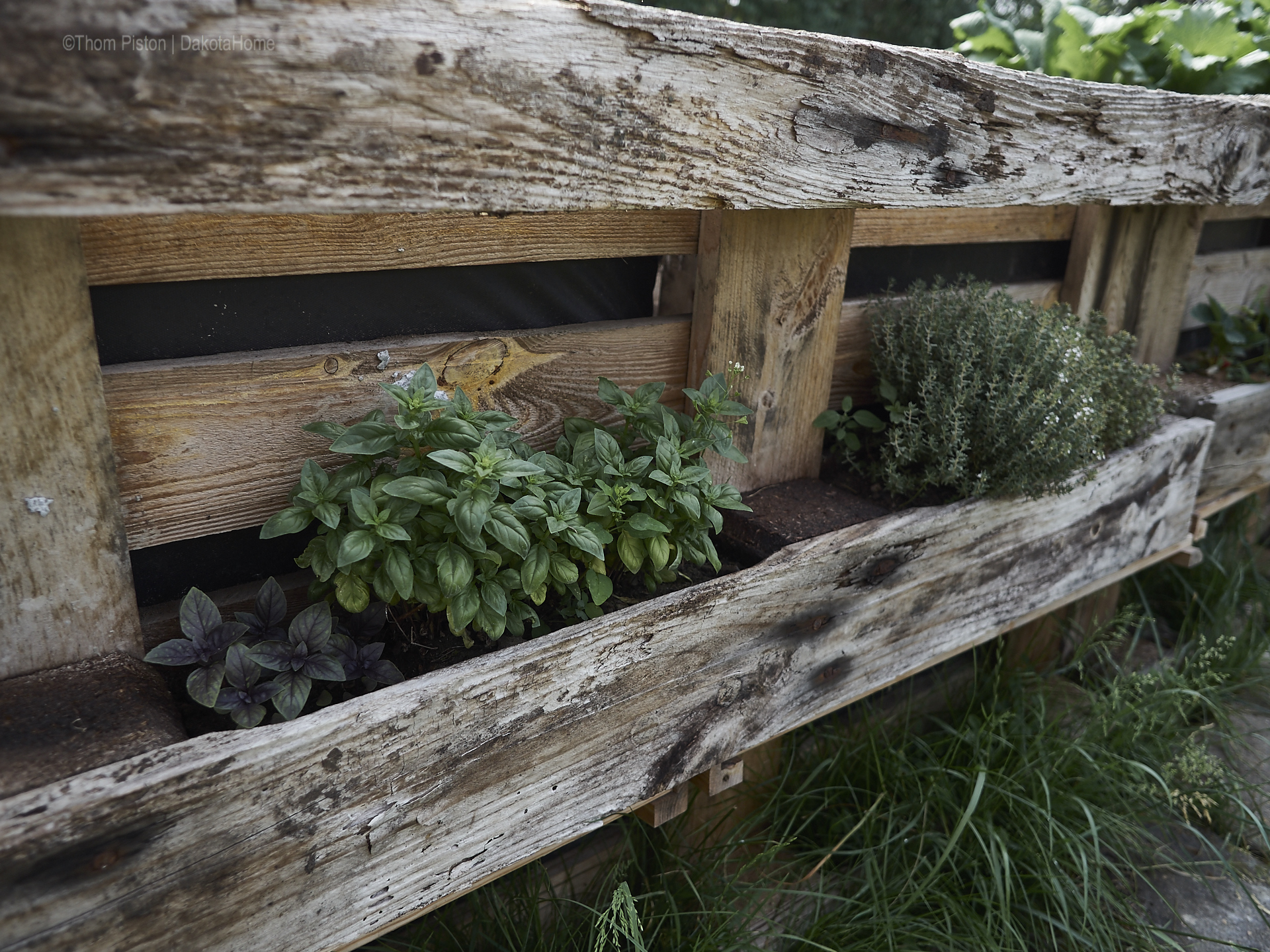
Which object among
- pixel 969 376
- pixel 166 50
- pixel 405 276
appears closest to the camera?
pixel 166 50

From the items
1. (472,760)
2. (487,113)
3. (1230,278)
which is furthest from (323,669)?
(1230,278)

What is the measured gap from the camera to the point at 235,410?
58.4 inches

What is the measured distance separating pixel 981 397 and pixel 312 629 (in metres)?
1.70

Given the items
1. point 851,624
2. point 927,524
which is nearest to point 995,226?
point 927,524

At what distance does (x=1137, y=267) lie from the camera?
304 cm

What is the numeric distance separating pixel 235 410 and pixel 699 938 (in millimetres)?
1581

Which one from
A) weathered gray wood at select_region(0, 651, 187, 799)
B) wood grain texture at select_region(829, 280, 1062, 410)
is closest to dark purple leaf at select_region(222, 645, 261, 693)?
weathered gray wood at select_region(0, 651, 187, 799)

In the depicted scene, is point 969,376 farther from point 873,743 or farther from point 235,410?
point 235,410

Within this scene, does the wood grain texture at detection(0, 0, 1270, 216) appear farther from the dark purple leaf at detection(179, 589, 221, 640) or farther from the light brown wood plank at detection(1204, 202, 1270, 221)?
the light brown wood plank at detection(1204, 202, 1270, 221)

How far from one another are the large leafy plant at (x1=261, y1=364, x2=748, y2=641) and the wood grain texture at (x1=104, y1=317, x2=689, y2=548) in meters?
0.08

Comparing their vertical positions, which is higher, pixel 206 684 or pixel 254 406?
pixel 254 406

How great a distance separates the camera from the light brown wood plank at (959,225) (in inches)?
92.7

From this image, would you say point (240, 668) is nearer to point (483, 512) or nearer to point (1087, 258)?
point (483, 512)

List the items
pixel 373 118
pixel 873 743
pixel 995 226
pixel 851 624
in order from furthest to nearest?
pixel 995 226 → pixel 873 743 → pixel 851 624 → pixel 373 118
